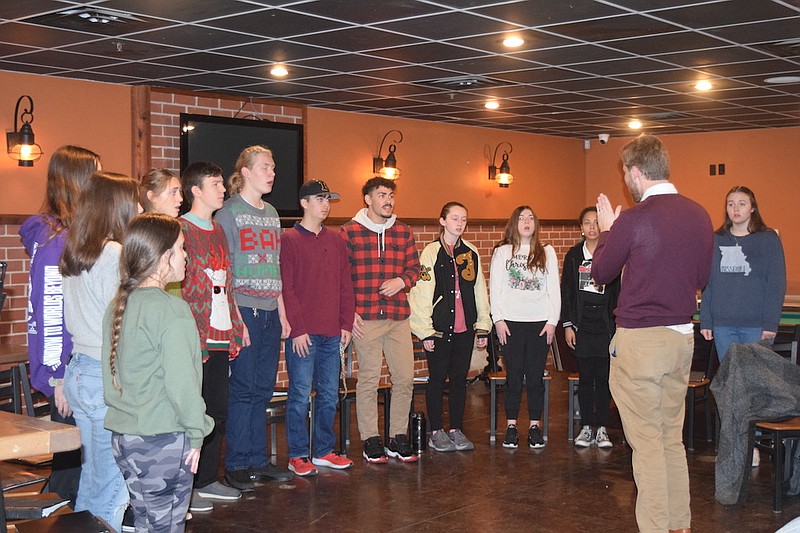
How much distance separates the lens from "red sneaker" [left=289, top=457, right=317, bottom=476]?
5.46m

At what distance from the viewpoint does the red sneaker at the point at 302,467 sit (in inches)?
215

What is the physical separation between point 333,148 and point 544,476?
4107 mm

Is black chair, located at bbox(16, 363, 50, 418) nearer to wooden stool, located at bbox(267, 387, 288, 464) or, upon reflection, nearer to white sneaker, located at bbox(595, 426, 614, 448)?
wooden stool, located at bbox(267, 387, 288, 464)

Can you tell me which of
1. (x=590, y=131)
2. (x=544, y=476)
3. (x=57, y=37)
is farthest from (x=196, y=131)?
(x=590, y=131)

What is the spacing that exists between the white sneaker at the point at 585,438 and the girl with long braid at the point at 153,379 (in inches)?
142

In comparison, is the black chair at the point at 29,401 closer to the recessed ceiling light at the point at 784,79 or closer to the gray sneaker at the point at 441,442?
the gray sneaker at the point at 441,442

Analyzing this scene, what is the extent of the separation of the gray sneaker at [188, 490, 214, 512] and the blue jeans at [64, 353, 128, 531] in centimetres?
131

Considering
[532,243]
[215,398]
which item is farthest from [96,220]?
[532,243]

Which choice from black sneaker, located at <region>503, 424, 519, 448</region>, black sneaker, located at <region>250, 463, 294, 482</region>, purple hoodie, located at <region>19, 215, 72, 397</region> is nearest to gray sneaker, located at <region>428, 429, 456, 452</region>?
black sneaker, located at <region>503, 424, 519, 448</region>

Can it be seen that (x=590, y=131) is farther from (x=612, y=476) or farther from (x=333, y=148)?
(x=612, y=476)

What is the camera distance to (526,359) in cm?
617

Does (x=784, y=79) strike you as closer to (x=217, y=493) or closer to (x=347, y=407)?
(x=347, y=407)

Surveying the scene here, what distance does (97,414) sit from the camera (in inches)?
135

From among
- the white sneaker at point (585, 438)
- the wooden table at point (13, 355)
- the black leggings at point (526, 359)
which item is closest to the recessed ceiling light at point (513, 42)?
the black leggings at point (526, 359)
